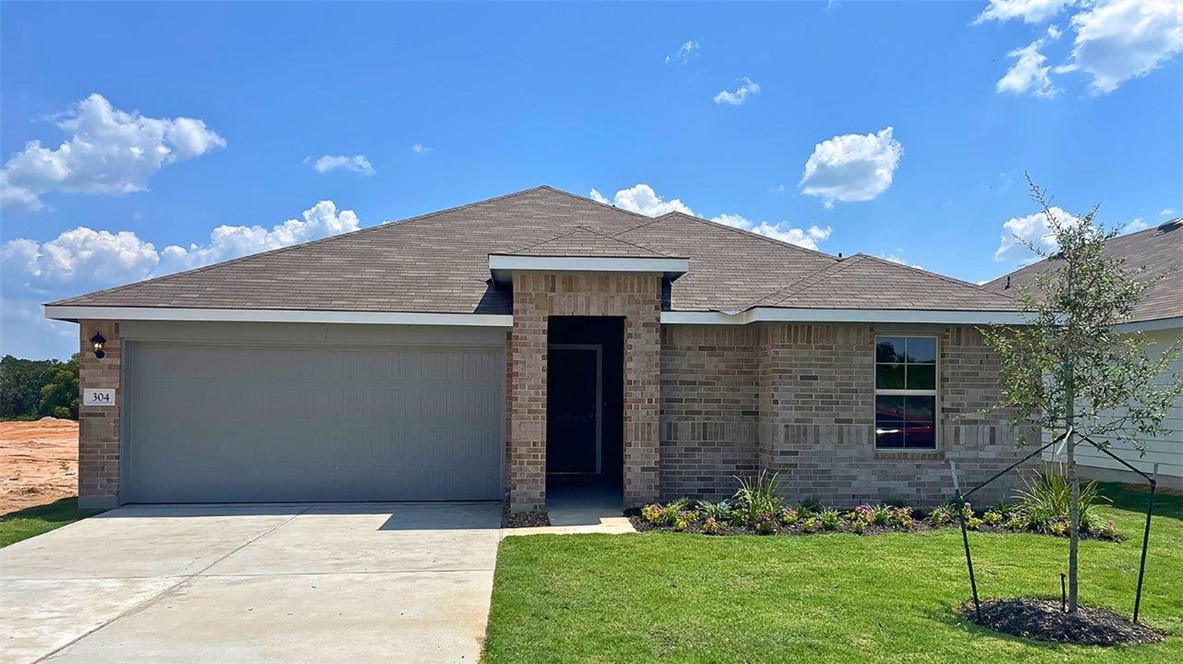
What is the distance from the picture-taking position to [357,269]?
12250mm

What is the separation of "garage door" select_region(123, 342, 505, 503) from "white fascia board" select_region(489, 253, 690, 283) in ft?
6.32

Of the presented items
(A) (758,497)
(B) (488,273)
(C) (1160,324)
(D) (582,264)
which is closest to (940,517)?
(A) (758,497)

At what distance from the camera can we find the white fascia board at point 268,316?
10.5m

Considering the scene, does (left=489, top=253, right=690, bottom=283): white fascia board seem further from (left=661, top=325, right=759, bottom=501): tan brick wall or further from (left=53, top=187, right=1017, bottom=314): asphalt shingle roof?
(left=661, top=325, right=759, bottom=501): tan brick wall

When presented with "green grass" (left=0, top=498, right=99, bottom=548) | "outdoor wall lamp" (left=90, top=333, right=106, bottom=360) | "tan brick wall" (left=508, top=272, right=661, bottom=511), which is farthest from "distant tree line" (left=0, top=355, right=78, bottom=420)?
"tan brick wall" (left=508, top=272, right=661, bottom=511)

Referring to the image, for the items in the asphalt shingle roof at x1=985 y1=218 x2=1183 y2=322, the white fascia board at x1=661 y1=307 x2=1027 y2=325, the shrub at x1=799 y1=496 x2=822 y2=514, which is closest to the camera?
the shrub at x1=799 y1=496 x2=822 y2=514

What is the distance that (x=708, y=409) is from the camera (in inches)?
422

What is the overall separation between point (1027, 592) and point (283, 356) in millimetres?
9553

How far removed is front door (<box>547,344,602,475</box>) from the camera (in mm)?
13742

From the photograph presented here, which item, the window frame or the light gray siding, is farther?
the light gray siding

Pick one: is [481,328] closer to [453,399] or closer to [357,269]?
[453,399]

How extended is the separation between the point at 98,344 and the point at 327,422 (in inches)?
125

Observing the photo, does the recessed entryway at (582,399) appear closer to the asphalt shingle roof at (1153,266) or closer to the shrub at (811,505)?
the shrub at (811,505)

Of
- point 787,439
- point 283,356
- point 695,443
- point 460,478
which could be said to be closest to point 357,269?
point 283,356
